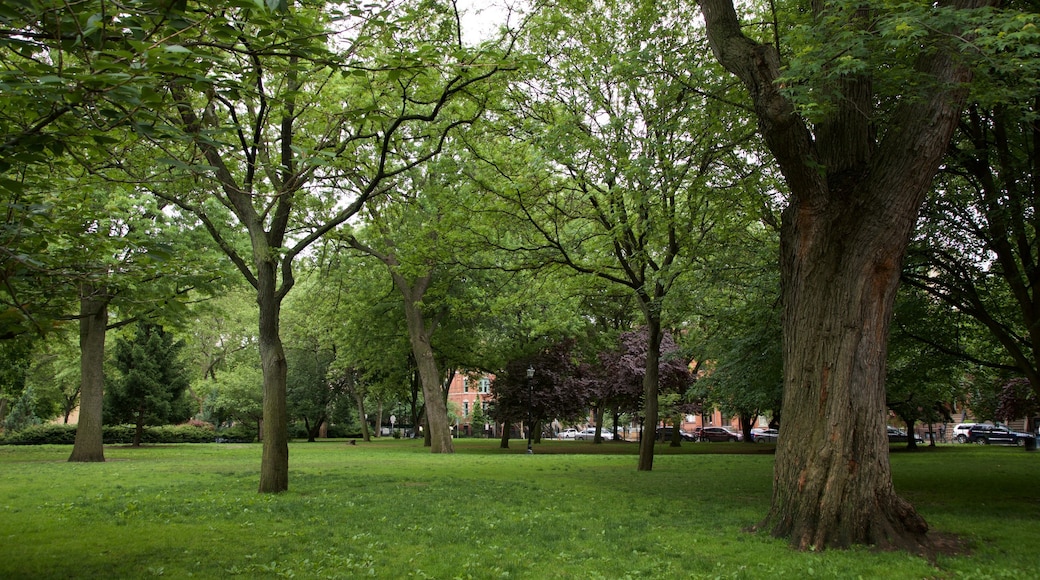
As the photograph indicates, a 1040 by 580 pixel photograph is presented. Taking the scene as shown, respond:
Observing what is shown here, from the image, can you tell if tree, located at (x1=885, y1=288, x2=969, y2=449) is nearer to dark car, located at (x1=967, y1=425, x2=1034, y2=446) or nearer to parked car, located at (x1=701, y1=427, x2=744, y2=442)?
dark car, located at (x1=967, y1=425, x2=1034, y2=446)

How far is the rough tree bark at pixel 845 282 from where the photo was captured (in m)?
7.26

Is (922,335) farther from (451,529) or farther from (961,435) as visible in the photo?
(961,435)

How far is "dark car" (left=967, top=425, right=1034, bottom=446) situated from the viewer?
42.8m

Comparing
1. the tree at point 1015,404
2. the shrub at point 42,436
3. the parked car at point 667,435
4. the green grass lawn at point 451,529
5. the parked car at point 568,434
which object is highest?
the tree at point 1015,404

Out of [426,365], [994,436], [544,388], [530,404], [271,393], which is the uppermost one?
[426,365]

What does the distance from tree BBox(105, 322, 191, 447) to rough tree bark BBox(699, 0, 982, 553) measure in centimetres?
3060

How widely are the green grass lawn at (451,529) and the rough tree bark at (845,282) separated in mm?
559

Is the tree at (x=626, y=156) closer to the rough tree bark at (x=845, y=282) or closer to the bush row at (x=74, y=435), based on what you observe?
the rough tree bark at (x=845, y=282)

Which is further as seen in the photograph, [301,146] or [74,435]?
[74,435]

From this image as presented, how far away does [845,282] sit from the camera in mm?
7598

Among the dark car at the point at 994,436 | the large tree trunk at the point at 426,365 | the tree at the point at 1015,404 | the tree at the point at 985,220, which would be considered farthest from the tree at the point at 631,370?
the dark car at the point at 994,436

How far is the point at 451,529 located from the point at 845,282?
5.55 metres

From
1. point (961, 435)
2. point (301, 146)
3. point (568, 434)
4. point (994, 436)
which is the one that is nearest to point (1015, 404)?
point (994, 436)

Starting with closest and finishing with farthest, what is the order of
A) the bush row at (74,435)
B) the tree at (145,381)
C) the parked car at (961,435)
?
the tree at (145,381)
the bush row at (74,435)
the parked car at (961,435)
